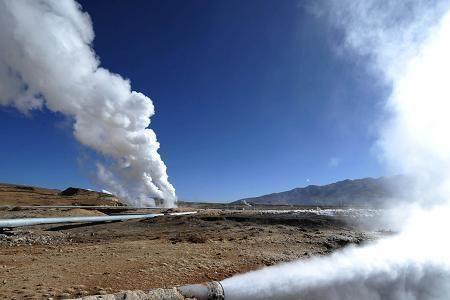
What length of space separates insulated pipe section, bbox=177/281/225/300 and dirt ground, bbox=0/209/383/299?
2.79 feet

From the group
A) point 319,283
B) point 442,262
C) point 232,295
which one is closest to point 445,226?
point 442,262

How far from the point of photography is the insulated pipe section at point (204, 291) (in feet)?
32.7

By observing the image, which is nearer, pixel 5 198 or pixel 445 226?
pixel 445 226

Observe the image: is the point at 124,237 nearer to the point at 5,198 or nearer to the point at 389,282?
the point at 389,282

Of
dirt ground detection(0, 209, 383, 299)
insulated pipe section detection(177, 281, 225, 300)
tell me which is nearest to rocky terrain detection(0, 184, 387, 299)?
dirt ground detection(0, 209, 383, 299)

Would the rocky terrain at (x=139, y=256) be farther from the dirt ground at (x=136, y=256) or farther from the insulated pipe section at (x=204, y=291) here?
the insulated pipe section at (x=204, y=291)

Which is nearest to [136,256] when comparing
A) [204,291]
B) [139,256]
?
[139,256]

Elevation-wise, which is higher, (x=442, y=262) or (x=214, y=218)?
(x=214, y=218)

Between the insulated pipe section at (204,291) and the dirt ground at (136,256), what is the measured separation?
851 mm

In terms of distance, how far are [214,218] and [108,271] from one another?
20541 mm

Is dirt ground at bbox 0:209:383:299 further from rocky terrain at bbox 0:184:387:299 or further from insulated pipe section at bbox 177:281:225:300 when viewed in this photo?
insulated pipe section at bbox 177:281:225:300

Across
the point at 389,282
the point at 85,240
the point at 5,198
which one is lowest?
the point at 389,282

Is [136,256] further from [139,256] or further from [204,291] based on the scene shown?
[204,291]

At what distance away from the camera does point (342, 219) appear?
102ft
